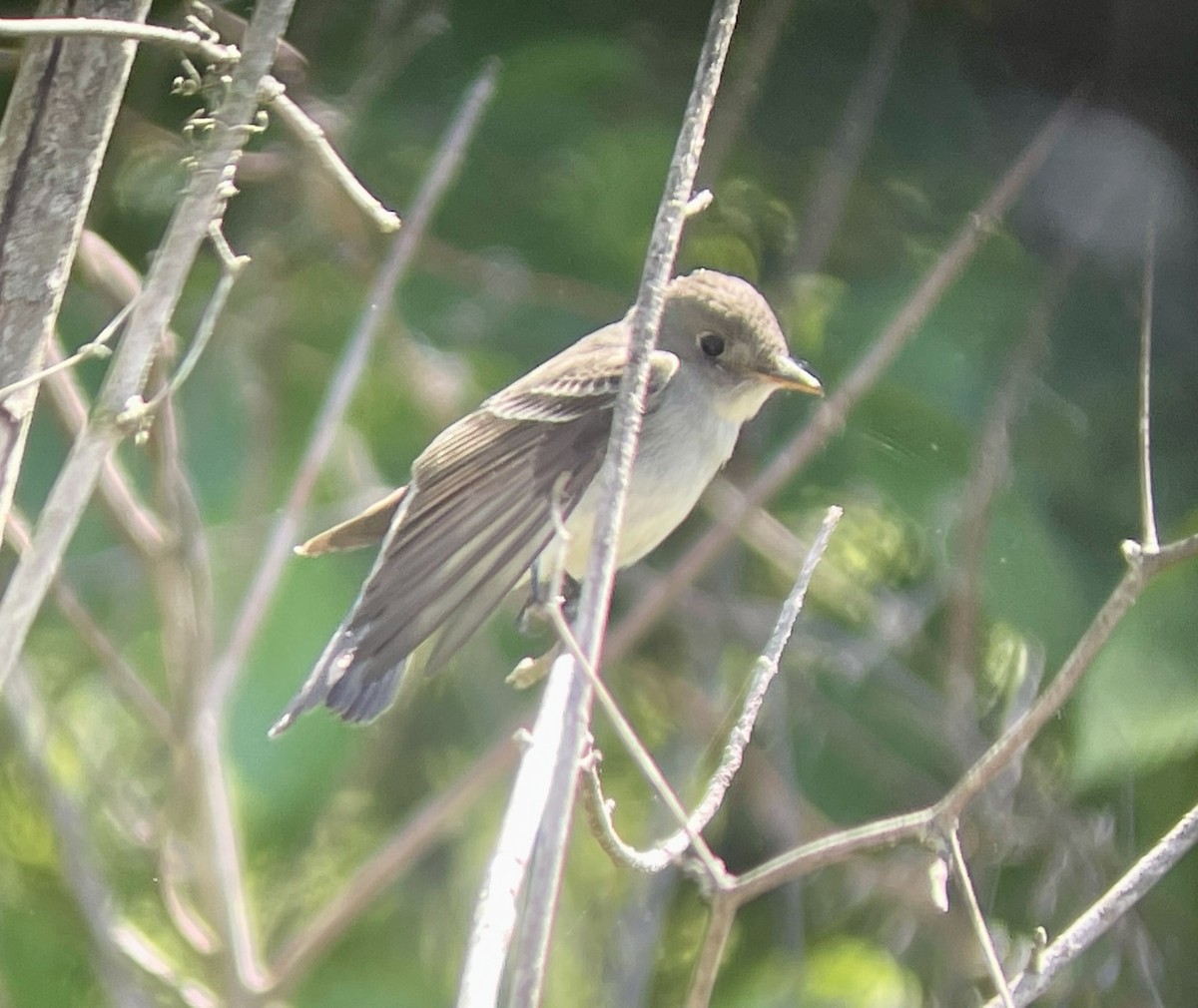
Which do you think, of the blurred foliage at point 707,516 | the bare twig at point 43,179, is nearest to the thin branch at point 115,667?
the blurred foliage at point 707,516

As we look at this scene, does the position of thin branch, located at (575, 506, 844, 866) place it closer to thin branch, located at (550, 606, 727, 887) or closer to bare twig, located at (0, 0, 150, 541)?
thin branch, located at (550, 606, 727, 887)

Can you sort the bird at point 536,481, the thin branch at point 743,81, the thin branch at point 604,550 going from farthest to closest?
the thin branch at point 743,81
the bird at point 536,481
the thin branch at point 604,550

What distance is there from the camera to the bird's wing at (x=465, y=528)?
2.61ft

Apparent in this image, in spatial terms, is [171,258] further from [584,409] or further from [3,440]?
[584,409]

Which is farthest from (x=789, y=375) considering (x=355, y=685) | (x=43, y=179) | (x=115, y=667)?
(x=115, y=667)

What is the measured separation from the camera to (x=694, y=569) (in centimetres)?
106

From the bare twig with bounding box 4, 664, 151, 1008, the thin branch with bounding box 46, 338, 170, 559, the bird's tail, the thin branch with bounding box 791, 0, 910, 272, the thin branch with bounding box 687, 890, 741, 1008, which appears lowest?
the bare twig with bounding box 4, 664, 151, 1008

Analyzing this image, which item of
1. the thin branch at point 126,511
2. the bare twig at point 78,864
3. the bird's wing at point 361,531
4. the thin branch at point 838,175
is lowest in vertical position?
the bare twig at point 78,864

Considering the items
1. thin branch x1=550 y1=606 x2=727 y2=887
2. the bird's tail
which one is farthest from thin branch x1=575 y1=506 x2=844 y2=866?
the bird's tail

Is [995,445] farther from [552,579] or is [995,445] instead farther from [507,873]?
[507,873]

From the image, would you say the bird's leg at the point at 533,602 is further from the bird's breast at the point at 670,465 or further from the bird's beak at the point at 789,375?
the bird's beak at the point at 789,375

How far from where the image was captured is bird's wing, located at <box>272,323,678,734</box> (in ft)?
2.61

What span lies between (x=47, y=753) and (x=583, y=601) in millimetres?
823

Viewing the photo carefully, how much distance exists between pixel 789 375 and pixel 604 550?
1.36 feet
